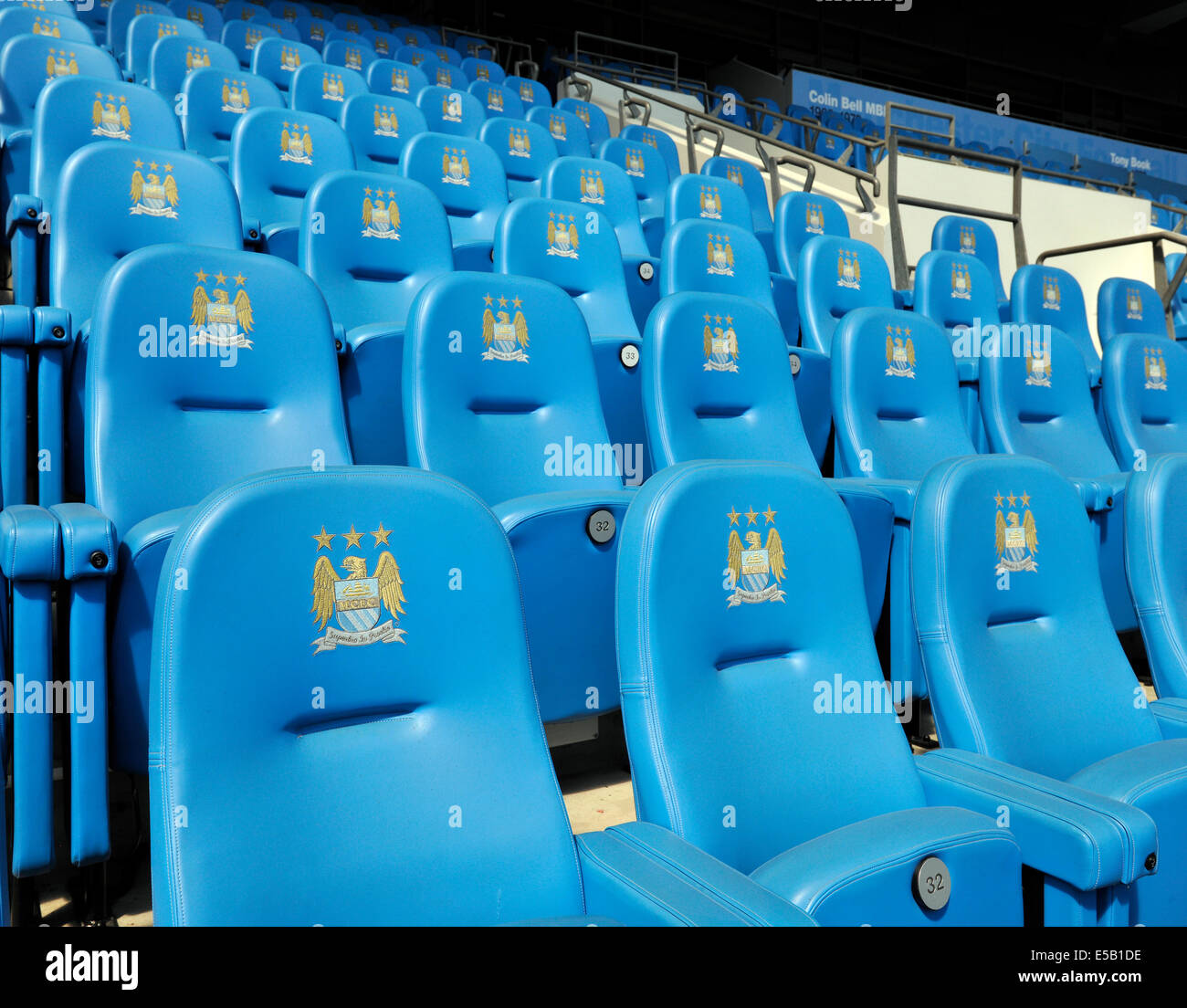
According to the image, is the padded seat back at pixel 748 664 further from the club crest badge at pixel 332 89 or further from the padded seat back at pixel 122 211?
the club crest badge at pixel 332 89

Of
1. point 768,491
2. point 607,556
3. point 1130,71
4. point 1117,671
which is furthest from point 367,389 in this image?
point 1130,71

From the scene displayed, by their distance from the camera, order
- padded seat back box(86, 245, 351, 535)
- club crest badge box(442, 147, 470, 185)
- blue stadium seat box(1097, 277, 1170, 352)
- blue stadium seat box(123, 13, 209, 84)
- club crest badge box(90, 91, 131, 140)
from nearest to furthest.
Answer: padded seat back box(86, 245, 351, 535) < club crest badge box(90, 91, 131, 140) < club crest badge box(442, 147, 470, 185) < blue stadium seat box(1097, 277, 1170, 352) < blue stadium seat box(123, 13, 209, 84)

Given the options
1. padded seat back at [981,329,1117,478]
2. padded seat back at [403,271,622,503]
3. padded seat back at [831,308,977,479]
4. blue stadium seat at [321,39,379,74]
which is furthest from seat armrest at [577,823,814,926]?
blue stadium seat at [321,39,379,74]

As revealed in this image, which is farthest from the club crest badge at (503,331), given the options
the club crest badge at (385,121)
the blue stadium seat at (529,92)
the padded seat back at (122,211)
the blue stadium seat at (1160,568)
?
the blue stadium seat at (529,92)

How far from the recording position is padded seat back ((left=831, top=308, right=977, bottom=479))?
145cm

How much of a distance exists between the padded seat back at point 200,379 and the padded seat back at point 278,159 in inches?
39.1

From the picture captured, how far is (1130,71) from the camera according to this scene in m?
9.77

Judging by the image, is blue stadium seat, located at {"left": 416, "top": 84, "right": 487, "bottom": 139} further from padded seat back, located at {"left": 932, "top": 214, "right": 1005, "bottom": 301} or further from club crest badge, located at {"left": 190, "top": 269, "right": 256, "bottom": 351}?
club crest badge, located at {"left": 190, "top": 269, "right": 256, "bottom": 351}

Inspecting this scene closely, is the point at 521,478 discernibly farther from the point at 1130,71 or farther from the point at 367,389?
the point at 1130,71

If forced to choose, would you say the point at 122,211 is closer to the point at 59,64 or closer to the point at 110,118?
the point at 110,118

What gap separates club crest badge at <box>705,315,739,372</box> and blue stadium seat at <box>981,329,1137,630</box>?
566 mm

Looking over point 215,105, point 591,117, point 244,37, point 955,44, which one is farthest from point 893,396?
point 955,44

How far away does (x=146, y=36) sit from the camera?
2.92 metres

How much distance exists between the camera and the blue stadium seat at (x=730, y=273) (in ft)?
5.75
